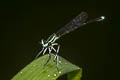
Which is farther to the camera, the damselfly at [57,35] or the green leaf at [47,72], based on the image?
the damselfly at [57,35]

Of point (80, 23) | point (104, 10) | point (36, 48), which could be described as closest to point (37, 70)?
point (80, 23)

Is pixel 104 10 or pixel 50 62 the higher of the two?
pixel 104 10

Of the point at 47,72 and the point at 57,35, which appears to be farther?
the point at 57,35

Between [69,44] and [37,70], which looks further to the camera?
[69,44]

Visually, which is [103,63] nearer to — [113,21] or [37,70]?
[113,21]

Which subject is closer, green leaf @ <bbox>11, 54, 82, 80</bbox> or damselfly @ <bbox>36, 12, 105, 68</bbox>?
green leaf @ <bbox>11, 54, 82, 80</bbox>

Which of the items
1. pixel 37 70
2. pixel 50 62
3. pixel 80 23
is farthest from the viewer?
pixel 80 23

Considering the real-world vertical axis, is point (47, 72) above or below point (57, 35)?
below

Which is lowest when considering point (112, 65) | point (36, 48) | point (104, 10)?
point (112, 65)

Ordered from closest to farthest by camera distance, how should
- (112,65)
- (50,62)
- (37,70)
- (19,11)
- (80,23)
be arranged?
(37,70) → (50,62) → (80,23) → (112,65) → (19,11)

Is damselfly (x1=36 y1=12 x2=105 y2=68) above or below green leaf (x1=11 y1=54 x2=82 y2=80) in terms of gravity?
above

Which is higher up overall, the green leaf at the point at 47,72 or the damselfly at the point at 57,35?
the damselfly at the point at 57,35
